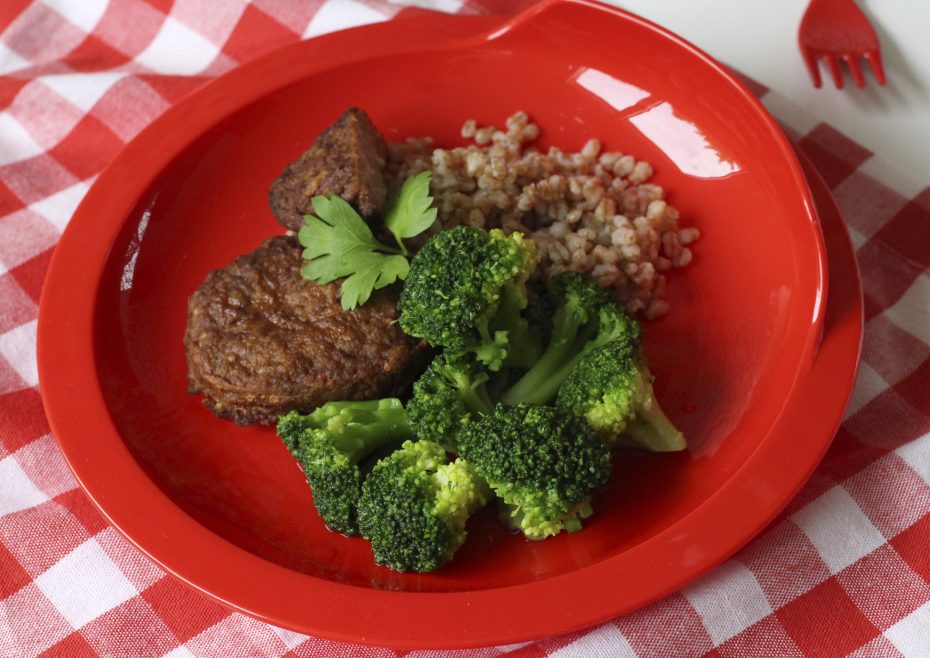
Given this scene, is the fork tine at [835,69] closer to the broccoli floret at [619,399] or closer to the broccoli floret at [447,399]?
the broccoli floret at [619,399]

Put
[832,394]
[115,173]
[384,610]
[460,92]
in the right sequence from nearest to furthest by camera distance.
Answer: [384,610] < [832,394] < [115,173] < [460,92]

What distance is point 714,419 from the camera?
2.81 m

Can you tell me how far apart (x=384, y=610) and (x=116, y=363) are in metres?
1.22

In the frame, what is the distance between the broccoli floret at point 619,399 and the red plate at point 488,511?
0.39 feet

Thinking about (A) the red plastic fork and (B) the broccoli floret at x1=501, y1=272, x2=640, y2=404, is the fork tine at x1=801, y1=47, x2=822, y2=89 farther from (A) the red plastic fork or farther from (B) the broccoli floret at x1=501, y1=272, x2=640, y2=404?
(B) the broccoli floret at x1=501, y1=272, x2=640, y2=404

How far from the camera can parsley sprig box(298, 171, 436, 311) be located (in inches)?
113

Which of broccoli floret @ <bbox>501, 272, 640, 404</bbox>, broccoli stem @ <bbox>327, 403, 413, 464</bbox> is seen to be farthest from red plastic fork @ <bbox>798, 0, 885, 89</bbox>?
broccoli stem @ <bbox>327, 403, 413, 464</bbox>

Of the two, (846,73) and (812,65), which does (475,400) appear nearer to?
(812,65)

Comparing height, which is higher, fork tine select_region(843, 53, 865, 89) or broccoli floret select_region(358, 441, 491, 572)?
fork tine select_region(843, 53, 865, 89)

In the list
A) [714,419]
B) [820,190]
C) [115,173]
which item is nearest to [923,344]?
[820,190]

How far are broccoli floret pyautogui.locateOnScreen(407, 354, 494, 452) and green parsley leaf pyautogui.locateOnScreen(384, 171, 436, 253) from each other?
45 centimetres

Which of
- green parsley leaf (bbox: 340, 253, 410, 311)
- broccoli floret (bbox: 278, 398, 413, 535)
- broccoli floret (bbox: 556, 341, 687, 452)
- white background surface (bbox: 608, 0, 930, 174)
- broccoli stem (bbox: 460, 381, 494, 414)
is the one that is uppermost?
white background surface (bbox: 608, 0, 930, 174)

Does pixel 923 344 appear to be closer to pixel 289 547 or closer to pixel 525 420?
pixel 525 420

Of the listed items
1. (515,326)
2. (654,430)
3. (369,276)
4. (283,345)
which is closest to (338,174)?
(369,276)
